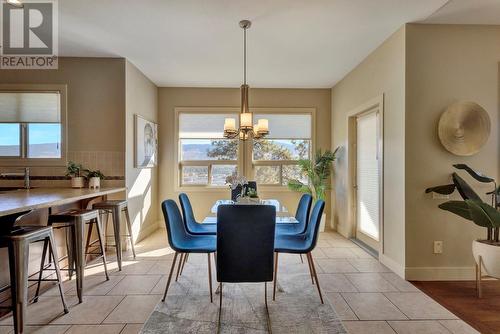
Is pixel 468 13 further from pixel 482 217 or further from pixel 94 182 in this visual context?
pixel 94 182

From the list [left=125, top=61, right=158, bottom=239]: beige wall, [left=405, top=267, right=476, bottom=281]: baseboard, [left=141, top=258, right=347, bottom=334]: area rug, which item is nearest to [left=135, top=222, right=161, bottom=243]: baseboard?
[left=125, top=61, right=158, bottom=239]: beige wall

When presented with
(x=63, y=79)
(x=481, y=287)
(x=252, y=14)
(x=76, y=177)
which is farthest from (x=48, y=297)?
(x=481, y=287)

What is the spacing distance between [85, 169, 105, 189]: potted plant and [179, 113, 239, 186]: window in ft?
6.03

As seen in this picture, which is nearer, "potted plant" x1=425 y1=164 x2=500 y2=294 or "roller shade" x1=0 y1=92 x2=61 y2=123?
"potted plant" x1=425 y1=164 x2=500 y2=294

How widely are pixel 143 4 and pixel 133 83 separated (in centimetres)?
182

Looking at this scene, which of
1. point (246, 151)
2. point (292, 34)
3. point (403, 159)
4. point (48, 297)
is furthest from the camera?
point (246, 151)

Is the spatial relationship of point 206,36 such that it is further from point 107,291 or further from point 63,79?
point 107,291

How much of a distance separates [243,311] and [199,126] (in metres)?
3.84

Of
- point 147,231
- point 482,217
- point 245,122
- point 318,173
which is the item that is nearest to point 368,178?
point 318,173

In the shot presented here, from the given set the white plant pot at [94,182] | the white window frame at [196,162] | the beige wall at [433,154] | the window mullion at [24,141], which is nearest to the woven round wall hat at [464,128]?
the beige wall at [433,154]

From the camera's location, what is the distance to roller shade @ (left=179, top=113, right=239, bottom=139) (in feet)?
18.1

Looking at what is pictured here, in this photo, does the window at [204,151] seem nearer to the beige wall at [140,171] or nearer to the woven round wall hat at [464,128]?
the beige wall at [140,171]

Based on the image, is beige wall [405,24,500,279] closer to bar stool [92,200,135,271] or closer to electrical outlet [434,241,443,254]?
electrical outlet [434,241,443,254]

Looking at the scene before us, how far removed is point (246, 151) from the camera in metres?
5.48
